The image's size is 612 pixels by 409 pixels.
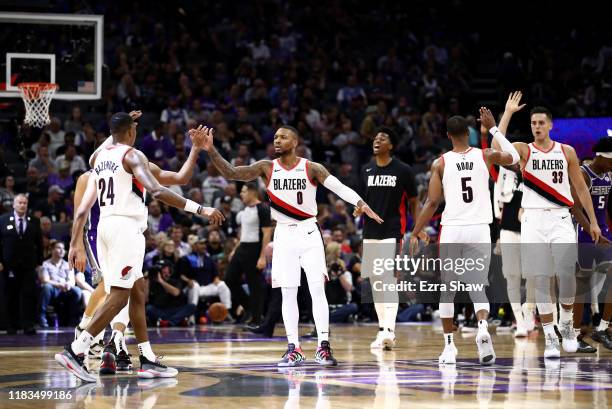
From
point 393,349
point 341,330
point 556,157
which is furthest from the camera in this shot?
point 341,330

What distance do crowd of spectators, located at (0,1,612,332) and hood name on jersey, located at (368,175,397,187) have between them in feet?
18.0

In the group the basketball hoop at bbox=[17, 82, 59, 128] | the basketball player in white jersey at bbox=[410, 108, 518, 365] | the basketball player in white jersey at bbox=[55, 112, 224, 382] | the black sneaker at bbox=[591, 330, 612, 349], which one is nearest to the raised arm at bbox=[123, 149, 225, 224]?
the basketball player in white jersey at bbox=[55, 112, 224, 382]

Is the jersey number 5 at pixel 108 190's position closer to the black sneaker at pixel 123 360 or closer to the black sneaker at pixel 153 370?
the black sneaker at pixel 153 370

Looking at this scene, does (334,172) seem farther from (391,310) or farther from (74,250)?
(74,250)

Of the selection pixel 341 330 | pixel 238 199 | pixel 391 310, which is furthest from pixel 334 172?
pixel 391 310

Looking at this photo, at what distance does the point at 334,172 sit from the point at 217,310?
5733 mm

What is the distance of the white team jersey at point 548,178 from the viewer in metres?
12.4

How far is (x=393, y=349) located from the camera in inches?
542

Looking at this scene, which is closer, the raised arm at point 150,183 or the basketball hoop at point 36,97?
the raised arm at point 150,183

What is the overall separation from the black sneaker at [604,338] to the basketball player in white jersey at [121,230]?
6.02 m

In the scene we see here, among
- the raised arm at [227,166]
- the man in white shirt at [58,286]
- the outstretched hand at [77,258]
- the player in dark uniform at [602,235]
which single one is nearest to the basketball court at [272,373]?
the player in dark uniform at [602,235]

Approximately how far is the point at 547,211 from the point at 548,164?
21.9 inches

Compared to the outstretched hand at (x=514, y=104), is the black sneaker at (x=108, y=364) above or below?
below

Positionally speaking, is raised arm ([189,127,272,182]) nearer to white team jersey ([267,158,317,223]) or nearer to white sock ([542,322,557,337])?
white team jersey ([267,158,317,223])
